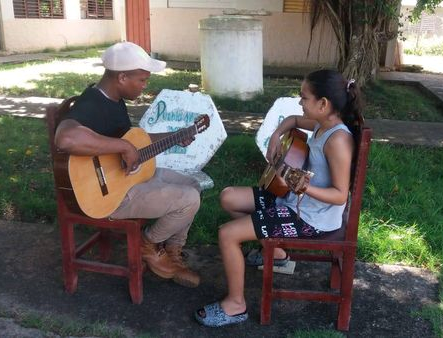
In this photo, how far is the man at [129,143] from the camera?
2.47 m

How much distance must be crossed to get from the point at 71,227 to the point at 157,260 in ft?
1.71

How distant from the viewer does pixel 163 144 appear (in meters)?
2.87

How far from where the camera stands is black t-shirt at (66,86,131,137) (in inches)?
100.0

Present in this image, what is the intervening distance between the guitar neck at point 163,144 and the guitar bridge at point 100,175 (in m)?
0.27

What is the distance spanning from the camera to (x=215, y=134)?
186 inches

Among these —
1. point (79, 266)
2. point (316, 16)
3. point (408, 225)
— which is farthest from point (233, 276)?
point (316, 16)

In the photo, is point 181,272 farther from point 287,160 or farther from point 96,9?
point 96,9

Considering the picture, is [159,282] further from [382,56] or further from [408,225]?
[382,56]

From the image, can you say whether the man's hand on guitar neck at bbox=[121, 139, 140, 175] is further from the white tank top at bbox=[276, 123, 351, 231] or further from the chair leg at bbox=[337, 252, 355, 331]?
the chair leg at bbox=[337, 252, 355, 331]

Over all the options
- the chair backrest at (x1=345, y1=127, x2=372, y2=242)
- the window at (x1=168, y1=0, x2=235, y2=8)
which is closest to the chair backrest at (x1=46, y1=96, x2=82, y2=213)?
the chair backrest at (x1=345, y1=127, x2=372, y2=242)

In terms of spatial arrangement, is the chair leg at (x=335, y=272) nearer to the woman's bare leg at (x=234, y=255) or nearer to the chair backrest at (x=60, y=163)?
the woman's bare leg at (x=234, y=255)

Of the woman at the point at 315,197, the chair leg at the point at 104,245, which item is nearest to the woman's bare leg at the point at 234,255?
the woman at the point at 315,197

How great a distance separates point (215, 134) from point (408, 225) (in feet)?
6.22

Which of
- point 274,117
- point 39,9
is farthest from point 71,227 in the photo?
point 39,9
